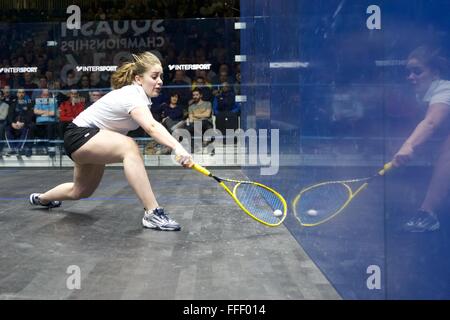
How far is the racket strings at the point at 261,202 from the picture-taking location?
2.91 metres

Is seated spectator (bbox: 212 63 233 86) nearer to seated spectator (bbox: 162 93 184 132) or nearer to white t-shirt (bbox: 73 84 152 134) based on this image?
seated spectator (bbox: 162 93 184 132)

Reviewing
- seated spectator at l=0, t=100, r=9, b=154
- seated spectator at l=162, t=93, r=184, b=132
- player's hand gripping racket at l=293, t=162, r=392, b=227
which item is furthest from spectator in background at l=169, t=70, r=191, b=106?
player's hand gripping racket at l=293, t=162, r=392, b=227

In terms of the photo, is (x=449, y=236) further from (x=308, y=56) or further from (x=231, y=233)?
(x=231, y=233)

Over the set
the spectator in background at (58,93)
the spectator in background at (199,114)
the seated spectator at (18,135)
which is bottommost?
the seated spectator at (18,135)

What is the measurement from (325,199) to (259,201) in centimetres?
153

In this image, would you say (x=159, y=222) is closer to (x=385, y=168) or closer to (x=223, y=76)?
(x=385, y=168)

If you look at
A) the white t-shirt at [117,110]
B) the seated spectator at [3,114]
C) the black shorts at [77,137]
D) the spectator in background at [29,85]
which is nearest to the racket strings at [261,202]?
the white t-shirt at [117,110]

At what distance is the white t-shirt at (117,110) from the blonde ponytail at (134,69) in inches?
2.6

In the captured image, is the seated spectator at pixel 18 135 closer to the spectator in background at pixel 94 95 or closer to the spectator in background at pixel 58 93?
the spectator in background at pixel 58 93

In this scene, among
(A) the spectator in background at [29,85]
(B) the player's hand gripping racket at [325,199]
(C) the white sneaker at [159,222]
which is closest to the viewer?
(B) the player's hand gripping racket at [325,199]

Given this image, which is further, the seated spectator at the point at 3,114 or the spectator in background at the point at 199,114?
the seated spectator at the point at 3,114

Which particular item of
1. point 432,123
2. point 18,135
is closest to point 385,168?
point 432,123

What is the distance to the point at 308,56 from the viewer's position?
2.19 m
